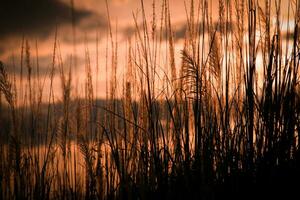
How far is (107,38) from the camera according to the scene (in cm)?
253

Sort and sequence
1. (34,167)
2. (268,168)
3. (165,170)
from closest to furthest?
(268,168)
(165,170)
(34,167)

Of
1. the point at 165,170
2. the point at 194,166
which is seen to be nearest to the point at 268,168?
the point at 194,166

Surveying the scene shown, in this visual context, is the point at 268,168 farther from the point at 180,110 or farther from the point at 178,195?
the point at 180,110

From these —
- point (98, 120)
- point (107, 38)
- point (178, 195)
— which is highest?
point (107, 38)

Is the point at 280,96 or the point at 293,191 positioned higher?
the point at 280,96

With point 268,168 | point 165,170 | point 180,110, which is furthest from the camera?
point 180,110

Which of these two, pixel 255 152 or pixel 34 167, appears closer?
pixel 255 152

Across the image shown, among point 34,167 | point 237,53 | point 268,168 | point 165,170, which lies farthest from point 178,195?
point 34,167

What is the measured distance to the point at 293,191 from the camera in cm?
181

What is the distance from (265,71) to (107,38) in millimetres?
1042

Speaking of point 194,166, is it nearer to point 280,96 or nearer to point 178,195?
point 178,195

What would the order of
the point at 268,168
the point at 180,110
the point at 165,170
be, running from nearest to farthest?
the point at 268,168
the point at 165,170
the point at 180,110

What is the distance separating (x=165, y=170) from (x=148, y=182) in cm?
12

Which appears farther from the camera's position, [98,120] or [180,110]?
[98,120]
